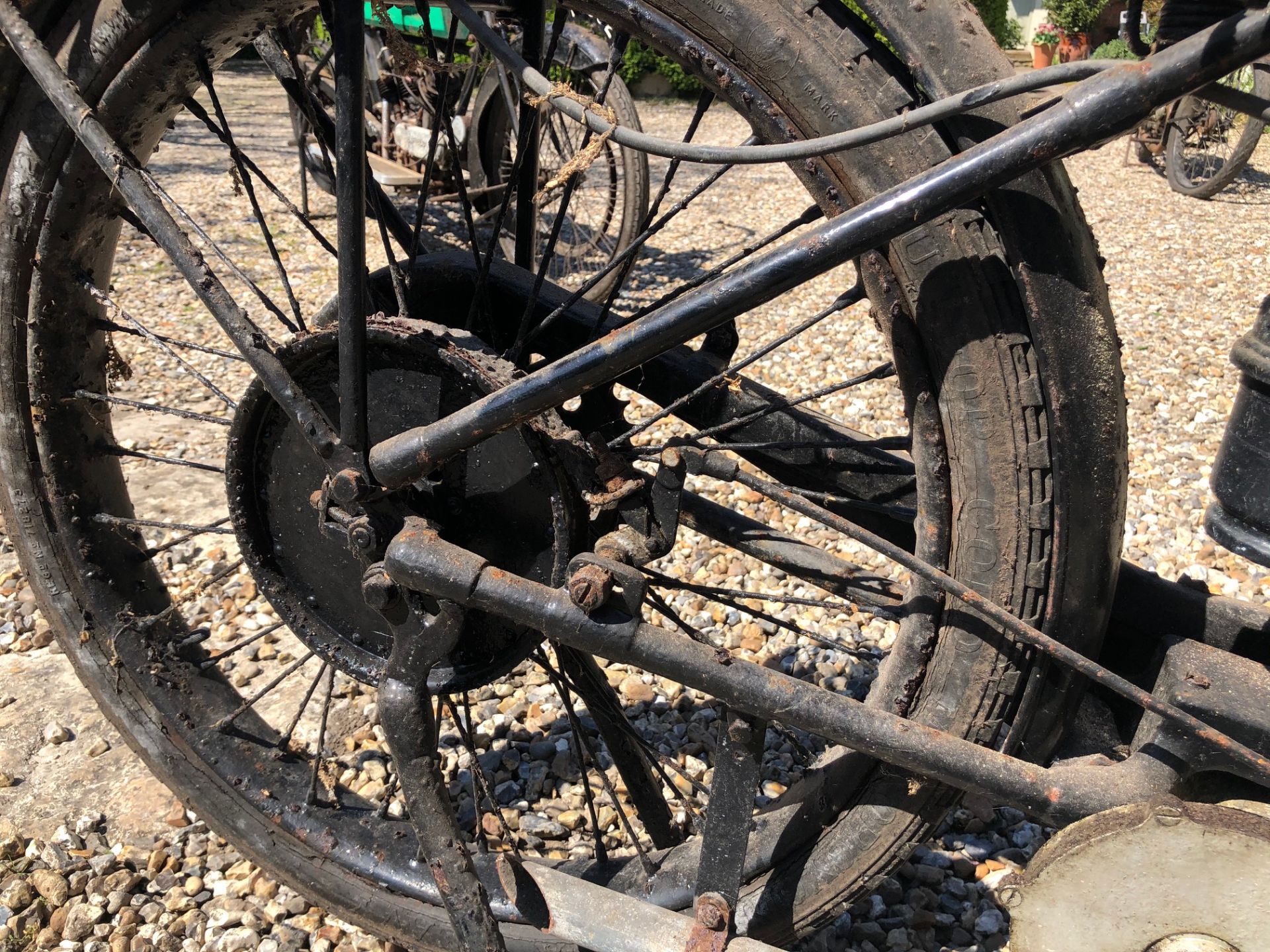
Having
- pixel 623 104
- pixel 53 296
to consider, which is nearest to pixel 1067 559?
pixel 53 296

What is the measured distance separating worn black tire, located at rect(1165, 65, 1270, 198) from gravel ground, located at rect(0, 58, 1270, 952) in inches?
99.9

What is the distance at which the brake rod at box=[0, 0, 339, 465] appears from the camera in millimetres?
1468

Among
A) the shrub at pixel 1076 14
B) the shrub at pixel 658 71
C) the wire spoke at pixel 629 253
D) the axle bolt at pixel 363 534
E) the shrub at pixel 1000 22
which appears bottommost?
Result: the axle bolt at pixel 363 534

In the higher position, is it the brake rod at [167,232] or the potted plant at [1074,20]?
the potted plant at [1074,20]

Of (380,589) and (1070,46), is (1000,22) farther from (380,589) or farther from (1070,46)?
(380,589)

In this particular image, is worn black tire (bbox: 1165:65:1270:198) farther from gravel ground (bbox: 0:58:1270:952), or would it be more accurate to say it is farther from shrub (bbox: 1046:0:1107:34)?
shrub (bbox: 1046:0:1107:34)

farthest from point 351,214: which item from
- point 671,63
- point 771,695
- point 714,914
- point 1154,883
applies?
point 671,63

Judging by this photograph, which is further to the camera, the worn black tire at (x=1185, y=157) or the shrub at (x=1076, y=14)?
the shrub at (x=1076, y=14)

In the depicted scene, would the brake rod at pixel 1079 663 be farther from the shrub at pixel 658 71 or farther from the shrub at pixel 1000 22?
the shrub at pixel 1000 22

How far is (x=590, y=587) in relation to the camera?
1.34 m

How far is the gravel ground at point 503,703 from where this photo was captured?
214cm

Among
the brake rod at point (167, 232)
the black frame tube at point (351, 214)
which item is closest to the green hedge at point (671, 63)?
the brake rod at point (167, 232)

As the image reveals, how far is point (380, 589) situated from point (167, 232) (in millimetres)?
614

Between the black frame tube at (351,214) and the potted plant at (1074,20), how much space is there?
18.2 m
